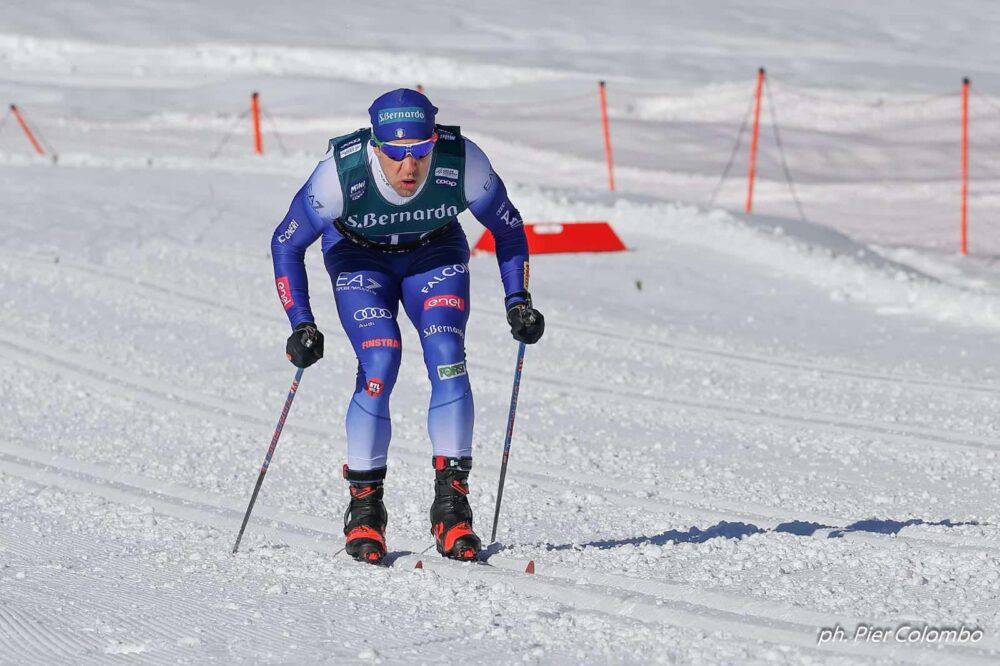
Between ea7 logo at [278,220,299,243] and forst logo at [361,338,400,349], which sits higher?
ea7 logo at [278,220,299,243]

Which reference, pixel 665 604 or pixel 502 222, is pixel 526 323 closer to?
pixel 502 222

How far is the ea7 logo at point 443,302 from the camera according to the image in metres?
5.68

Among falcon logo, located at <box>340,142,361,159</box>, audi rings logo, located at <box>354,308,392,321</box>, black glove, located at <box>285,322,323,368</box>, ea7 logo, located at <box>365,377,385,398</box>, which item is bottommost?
ea7 logo, located at <box>365,377,385,398</box>

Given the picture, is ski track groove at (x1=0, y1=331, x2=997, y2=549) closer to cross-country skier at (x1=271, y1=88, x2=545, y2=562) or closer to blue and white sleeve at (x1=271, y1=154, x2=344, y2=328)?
cross-country skier at (x1=271, y1=88, x2=545, y2=562)

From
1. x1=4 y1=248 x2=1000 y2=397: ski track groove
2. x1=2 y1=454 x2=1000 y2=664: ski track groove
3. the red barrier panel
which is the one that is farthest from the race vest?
the red barrier panel

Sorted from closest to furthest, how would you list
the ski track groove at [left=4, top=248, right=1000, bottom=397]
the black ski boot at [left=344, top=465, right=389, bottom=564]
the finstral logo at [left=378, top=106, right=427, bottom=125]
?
1. the finstral logo at [left=378, top=106, right=427, bottom=125]
2. the black ski boot at [left=344, top=465, right=389, bottom=564]
3. the ski track groove at [left=4, top=248, right=1000, bottom=397]

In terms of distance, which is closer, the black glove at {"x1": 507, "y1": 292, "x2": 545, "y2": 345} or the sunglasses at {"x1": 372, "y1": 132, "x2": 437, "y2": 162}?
the sunglasses at {"x1": 372, "y1": 132, "x2": 437, "y2": 162}

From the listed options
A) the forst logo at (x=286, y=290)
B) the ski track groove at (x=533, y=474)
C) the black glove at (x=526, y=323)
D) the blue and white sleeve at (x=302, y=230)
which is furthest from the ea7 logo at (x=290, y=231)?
the ski track groove at (x=533, y=474)

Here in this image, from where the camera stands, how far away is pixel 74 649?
437 centimetres

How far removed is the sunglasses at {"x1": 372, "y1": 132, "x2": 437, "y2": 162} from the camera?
17.6 feet

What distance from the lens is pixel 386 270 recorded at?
5.79 m

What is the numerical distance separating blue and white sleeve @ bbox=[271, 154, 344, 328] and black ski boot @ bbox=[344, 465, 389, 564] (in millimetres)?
680

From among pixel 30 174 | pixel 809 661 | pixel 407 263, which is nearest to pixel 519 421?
pixel 407 263

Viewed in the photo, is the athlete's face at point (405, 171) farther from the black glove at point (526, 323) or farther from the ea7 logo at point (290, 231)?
the black glove at point (526, 323)
